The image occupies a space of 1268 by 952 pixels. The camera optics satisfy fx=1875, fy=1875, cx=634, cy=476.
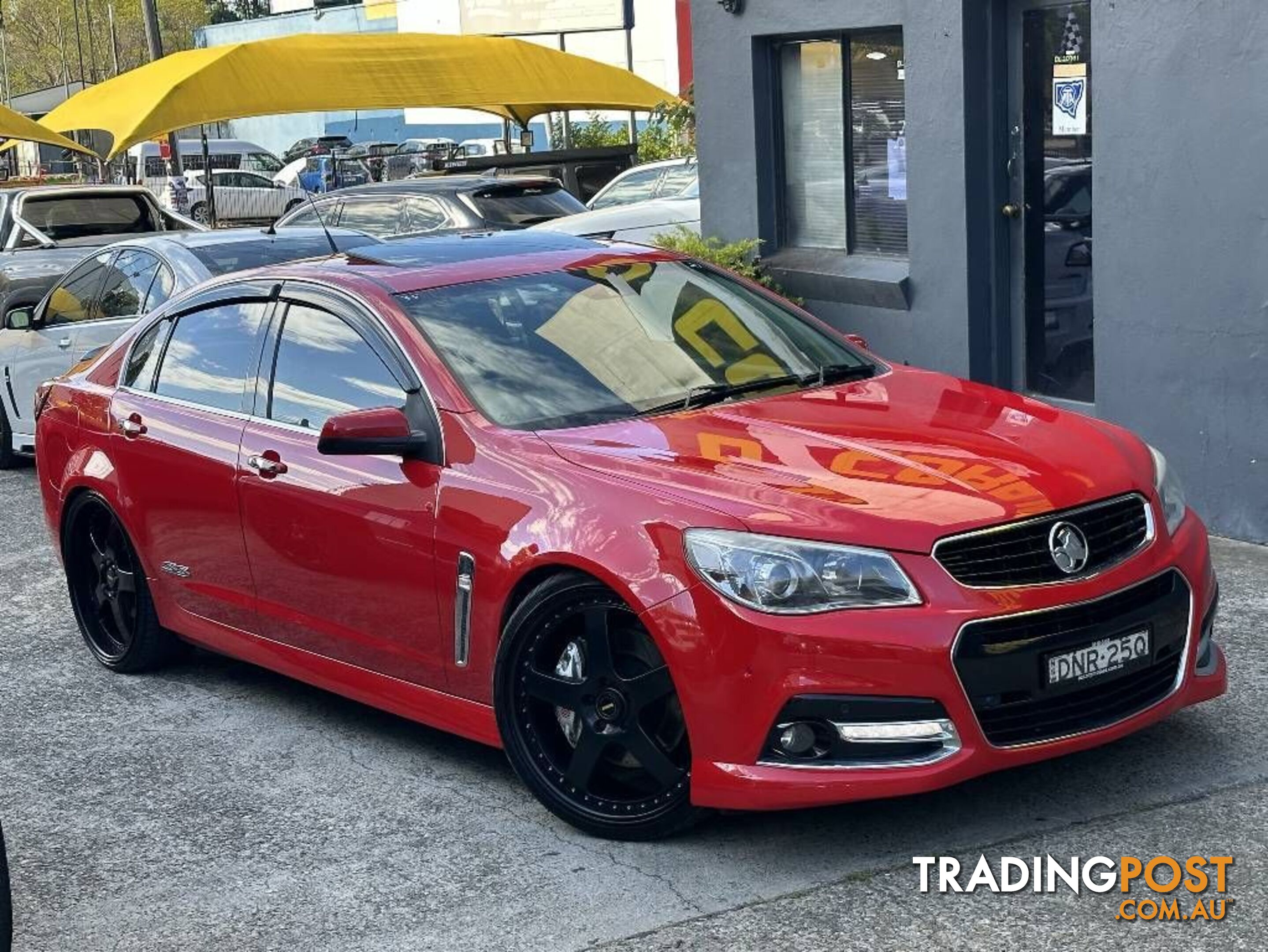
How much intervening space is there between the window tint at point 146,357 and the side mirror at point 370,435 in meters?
1.82

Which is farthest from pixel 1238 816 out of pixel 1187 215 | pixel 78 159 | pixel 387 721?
pixel 78 159

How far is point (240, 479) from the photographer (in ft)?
20.2

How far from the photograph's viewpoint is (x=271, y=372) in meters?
6.28

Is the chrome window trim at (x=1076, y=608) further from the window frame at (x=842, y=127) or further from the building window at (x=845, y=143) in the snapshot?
the building window at (x=845, y=143)

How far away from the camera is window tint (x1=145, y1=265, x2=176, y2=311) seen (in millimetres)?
10758

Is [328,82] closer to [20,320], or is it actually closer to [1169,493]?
[20,320]

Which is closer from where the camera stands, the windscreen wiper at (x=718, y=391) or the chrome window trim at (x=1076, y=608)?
the chrome window trim at (x=1076, y=608)

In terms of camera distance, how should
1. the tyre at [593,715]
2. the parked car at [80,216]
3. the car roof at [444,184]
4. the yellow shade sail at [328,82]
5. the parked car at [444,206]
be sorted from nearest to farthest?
the tyre at [593,715], the parked car at [444,206], the parked car at [80,216], the car roof at [444,184], the yellow shade sail at [328,82]

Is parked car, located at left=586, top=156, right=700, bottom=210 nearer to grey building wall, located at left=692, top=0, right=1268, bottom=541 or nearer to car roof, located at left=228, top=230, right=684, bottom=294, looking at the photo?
grey building wall, located at left=692, top=0, right=1268, bottom=541

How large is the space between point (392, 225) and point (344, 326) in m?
11.7

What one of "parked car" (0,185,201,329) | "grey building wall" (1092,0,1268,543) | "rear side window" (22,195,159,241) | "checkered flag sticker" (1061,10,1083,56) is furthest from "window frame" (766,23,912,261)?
"rear side window" (22,195,159,241)

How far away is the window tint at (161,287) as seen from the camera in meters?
10.8

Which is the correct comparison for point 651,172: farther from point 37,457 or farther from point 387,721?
point 387,721

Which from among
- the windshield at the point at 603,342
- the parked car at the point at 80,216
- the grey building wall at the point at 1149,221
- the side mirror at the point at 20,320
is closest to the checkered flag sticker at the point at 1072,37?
the grey building wall at the point at 1149,221
